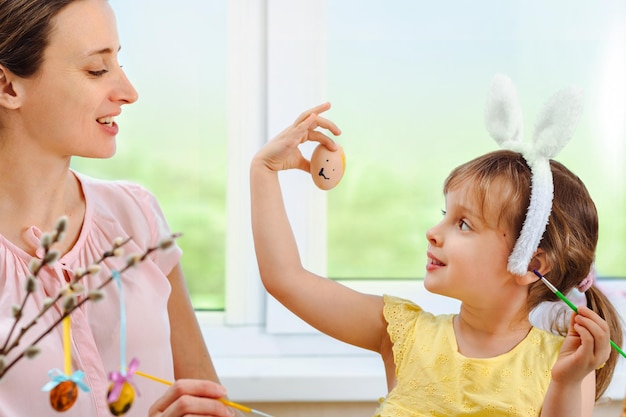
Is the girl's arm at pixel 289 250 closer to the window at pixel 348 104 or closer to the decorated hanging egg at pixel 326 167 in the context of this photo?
the decorated hanging egg at pixel 326 167

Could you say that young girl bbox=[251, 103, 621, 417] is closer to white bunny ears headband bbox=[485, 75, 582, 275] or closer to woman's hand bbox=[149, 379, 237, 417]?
white bunny ears headband bbox=[485, 75, 582, 275]

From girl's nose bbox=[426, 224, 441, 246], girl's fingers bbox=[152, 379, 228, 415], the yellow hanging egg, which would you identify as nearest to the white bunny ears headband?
girl's nose bbox=[426, 224, 441, 246]

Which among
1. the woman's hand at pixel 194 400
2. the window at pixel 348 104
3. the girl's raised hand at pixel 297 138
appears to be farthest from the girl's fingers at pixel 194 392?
the window at pixel 348 104

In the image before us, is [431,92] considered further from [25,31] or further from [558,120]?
[25,31]

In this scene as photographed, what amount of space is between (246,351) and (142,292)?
648 millimetres

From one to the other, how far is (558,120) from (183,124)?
1033mm

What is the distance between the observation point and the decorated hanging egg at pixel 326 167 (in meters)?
1.41

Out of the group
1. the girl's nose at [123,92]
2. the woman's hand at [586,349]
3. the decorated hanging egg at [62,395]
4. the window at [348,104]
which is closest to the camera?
the decorated hanging egg at [62,395]

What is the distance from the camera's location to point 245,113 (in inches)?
81.3

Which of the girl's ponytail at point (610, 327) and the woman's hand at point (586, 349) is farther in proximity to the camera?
the girl's ponytail at point (610, 327)

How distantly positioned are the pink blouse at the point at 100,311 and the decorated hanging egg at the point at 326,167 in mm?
330

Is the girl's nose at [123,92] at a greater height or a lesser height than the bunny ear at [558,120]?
greater

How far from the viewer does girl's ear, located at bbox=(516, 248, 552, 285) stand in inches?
53.7

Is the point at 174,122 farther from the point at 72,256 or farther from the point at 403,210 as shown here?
the point at 72,256
